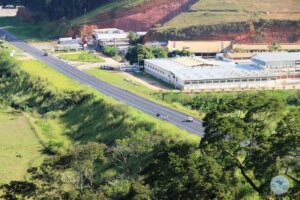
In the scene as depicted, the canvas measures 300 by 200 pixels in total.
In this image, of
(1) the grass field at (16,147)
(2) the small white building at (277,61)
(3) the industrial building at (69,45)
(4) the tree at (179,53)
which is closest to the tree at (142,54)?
(4) the tree at (179,53)

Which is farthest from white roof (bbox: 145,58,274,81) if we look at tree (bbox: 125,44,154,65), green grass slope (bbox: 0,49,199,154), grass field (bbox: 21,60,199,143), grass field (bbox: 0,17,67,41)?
grass field (bbox: 0,17,67,41)

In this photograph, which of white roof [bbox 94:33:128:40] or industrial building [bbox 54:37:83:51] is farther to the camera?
white roof [bbox 94:33:128:40]

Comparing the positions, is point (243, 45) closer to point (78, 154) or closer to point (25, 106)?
point (25, 106)

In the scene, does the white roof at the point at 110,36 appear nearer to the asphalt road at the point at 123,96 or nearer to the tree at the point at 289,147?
the asphalt road at the point at 123,96

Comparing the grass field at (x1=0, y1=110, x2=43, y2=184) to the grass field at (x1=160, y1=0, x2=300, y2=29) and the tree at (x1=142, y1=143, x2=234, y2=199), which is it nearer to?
the tree at (x1=142, y1=143, x2=234, y2=199)

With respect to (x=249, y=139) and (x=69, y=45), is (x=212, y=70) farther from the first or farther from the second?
(x=249, y=139)

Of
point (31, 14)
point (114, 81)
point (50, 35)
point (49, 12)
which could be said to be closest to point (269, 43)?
point (114, 81)
